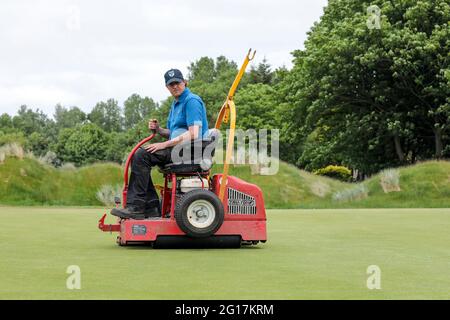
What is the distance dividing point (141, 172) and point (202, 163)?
0.68m

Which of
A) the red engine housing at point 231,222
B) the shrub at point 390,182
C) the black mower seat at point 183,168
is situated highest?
the shrub at point 390,182

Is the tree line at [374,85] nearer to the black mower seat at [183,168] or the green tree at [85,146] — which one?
the black mower seat at [183,168]

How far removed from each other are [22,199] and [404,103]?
2133 centimetres

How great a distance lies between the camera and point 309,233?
12742 millimetres

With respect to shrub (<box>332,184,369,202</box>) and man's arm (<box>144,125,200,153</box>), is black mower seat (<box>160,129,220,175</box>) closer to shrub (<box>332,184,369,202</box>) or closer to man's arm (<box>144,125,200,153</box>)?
man's arm (<box>144,125,200,153</box>)

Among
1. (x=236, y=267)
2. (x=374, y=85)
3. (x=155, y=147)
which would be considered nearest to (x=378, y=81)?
(x=374, y=85)

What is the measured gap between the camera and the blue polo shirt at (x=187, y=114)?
31.9ft

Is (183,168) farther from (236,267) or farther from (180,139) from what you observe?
(236,267)

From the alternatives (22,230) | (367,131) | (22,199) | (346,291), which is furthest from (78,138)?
(346,291)

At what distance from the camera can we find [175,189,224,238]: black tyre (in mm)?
9492

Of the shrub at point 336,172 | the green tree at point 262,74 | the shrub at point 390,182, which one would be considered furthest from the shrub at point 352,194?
the green tree at point 262,74

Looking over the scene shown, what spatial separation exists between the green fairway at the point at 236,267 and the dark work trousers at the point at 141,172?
54 centimetres

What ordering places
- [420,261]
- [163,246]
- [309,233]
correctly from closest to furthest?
[420,261], [163,246], [309,233]

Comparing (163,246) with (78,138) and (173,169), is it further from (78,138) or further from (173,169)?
(78,138)
